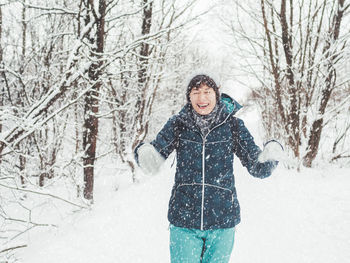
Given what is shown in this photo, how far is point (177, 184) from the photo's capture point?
5.72ft

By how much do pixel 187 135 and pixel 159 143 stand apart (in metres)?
0.20

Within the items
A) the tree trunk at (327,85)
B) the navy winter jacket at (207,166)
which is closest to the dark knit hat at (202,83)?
the navy winter jacket at (207,166)

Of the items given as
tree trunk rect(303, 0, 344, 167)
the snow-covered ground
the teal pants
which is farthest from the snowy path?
the teal pants

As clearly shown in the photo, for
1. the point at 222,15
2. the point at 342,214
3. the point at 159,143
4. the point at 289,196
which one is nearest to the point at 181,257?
the point at 159,143

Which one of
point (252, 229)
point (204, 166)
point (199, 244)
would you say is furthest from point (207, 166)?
point (252, 229)

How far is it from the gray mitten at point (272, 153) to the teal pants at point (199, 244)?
53cm

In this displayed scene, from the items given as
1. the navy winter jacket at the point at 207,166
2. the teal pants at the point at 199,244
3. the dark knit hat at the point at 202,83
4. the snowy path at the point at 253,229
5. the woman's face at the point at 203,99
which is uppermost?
the dark knit hat at the point at 202,83

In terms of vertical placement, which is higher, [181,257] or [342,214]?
[181,257]

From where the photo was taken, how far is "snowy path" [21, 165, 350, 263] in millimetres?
2863

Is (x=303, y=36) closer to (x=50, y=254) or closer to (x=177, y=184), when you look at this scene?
(x=177, y=184)

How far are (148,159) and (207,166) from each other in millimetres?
389

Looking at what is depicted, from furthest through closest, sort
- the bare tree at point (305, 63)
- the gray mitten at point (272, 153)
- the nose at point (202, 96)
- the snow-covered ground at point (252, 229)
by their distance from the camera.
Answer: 1. the bare tree at point (305, 63)
2. the snow-covered ground at point (252, 229)
3. the nose at point (202, 96)
4. the gray mitten at point (272, 153)

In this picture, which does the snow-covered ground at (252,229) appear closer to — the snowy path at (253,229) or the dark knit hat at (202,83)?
the snowy path at (253,229)

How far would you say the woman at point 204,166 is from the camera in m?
1.66
